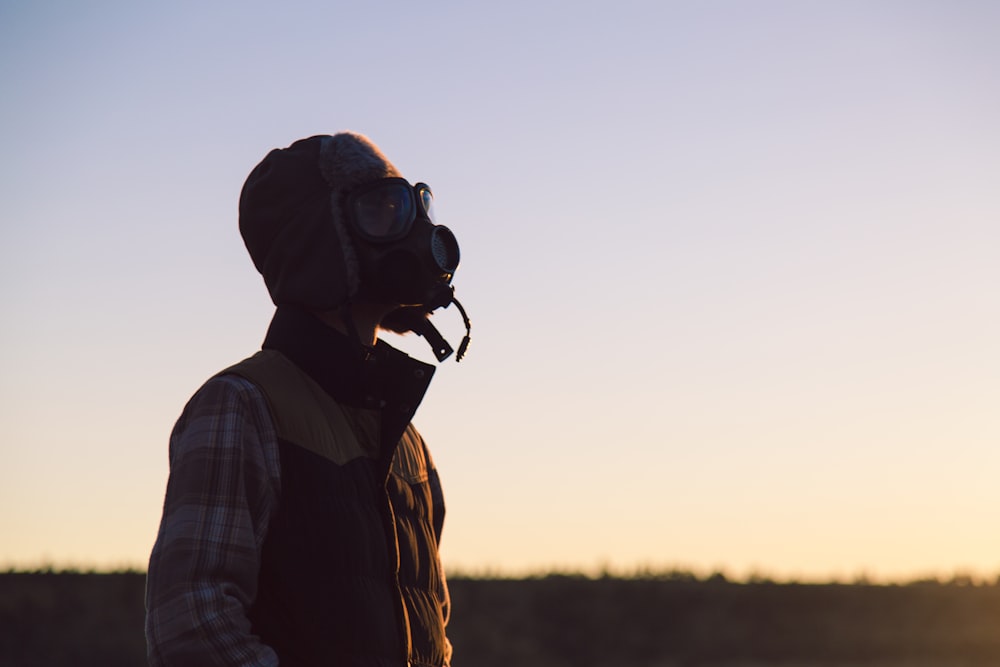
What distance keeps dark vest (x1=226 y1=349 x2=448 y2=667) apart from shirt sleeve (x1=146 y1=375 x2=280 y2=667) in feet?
0.21

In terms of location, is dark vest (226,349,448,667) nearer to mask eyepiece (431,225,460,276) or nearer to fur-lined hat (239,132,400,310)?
fur-lined hat (239,132,400,310)

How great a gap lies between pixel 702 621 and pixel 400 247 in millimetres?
17704

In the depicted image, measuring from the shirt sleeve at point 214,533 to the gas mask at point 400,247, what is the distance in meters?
0.53

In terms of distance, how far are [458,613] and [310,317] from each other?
17273 millimetres

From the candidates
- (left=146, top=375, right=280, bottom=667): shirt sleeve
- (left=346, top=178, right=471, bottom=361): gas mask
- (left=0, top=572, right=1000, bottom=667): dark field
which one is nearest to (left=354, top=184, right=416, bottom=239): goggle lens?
(left=346, top=178, right=471, bottom=361): gas mask

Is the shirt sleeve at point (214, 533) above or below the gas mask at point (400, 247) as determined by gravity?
below

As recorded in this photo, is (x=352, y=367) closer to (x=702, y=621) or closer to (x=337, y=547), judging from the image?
(x=337, y=547)

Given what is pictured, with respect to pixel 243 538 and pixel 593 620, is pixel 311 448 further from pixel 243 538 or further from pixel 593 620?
pixel 593 620

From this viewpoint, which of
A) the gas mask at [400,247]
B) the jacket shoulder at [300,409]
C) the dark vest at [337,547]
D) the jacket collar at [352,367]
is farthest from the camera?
the gas mask at [400,247]

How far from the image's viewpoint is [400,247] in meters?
3.43

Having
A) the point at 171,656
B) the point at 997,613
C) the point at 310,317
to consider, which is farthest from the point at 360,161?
the point at 997,613

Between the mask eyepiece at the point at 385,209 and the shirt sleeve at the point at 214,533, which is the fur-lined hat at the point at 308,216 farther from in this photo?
the shirt sleeve at the point at 214,533

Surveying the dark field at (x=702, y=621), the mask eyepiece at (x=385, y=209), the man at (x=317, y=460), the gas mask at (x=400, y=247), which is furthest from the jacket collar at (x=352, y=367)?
the dark field at (x=702, y=621)

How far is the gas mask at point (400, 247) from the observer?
340 cm
